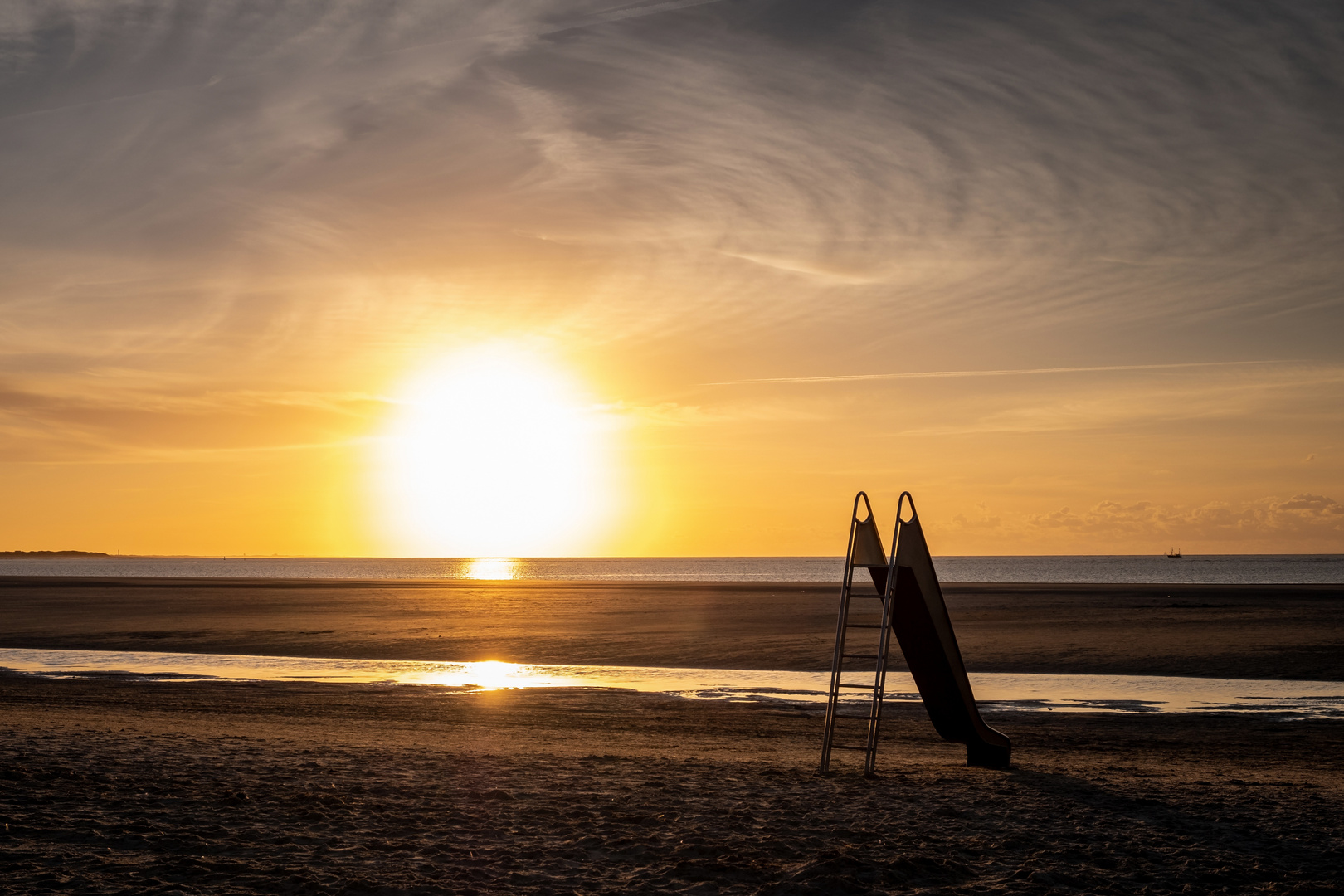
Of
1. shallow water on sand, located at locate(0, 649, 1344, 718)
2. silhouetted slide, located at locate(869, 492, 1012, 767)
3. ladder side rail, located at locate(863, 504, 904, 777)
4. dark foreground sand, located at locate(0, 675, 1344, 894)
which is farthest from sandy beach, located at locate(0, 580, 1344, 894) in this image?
shallow water on sand, located at locate(0, 649, 1344, 718)

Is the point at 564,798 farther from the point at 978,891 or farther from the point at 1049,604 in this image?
the point at 1049,604

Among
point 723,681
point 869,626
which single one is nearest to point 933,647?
point 869,626

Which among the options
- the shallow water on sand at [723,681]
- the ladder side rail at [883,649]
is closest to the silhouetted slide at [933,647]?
the ladder side rail at [883,649]

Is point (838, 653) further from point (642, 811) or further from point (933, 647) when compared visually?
point (642, 811)

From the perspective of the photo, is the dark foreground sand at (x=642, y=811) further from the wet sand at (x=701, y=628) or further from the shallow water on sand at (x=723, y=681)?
the wet sand at (x=701, y=628)

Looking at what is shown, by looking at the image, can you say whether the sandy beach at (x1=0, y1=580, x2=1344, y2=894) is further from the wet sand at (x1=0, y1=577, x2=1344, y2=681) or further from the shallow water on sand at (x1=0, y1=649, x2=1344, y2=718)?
the wet sand at (x1=0, y1=577, x2=1344, y2=681)

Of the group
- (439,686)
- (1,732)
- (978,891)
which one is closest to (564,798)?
→ (978,891)

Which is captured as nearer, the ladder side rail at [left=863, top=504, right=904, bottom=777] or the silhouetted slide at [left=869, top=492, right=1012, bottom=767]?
the ladder side rail at [left=863, top=504, right=904, bottom=777]

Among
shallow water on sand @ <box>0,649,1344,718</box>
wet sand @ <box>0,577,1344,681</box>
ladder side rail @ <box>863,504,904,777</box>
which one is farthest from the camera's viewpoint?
wet sand @ <box>0,577,1344,681</box>

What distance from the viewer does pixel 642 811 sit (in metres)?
9.11

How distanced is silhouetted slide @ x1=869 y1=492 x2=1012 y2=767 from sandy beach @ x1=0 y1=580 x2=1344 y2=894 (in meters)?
0.45

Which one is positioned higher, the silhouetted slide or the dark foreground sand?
the silhouetted slide

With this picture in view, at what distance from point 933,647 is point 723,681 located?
37.2 ft

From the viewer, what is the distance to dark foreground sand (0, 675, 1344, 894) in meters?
7.11
